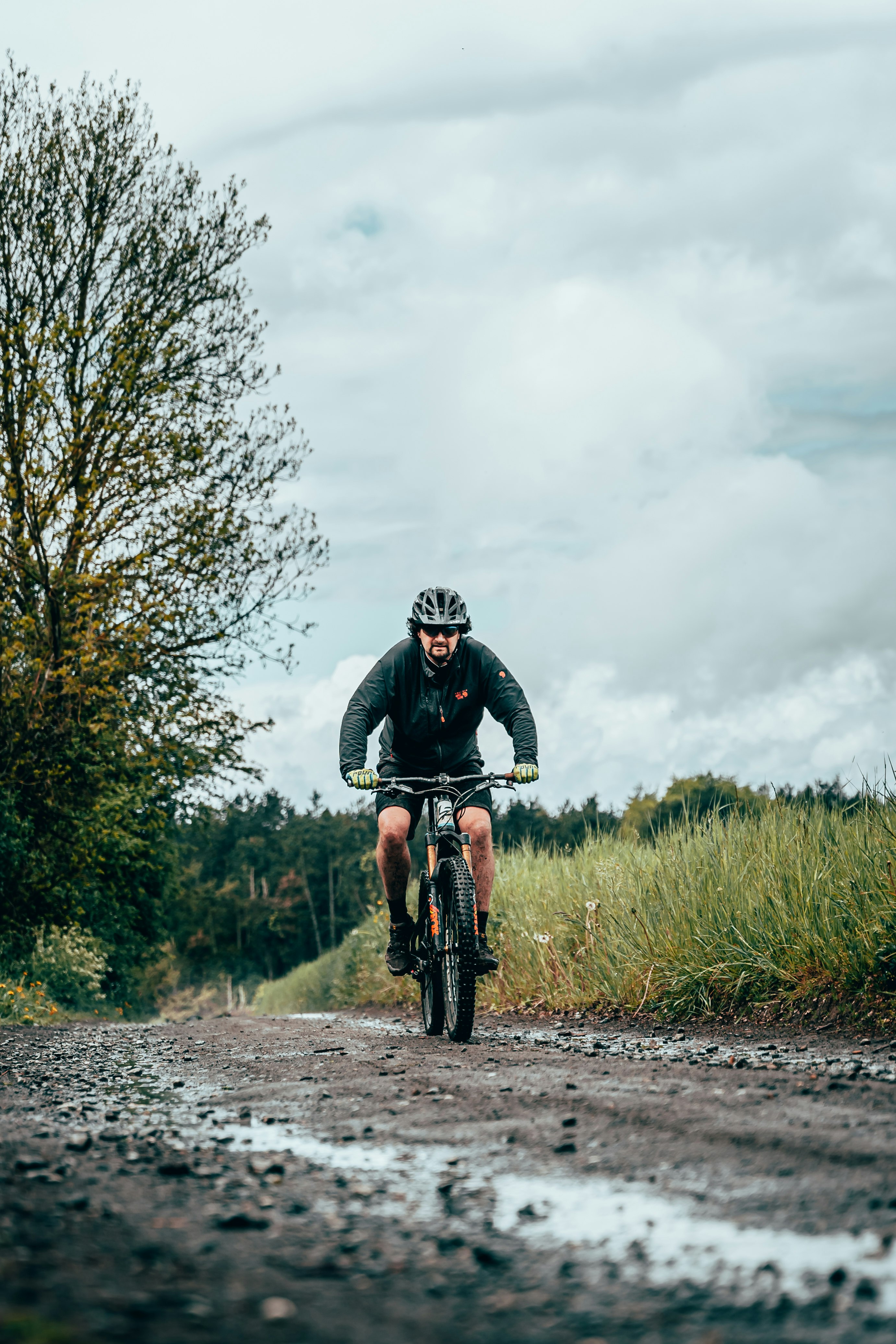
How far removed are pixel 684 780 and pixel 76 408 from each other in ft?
37.8

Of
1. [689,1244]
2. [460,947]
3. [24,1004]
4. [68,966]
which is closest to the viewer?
[689,1244]

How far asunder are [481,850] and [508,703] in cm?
99

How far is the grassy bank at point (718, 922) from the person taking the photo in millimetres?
6293

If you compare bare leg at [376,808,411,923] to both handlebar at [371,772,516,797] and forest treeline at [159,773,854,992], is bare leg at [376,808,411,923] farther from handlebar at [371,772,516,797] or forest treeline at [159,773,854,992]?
forest treeline at [159,773,854,992]

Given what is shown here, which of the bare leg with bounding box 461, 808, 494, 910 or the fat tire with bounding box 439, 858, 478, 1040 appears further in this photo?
the bare leg with bounding box 461, 808, 494, 910

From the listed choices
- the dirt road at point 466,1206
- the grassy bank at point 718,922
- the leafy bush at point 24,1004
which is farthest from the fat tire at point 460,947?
the leafy bush at point 24,1004

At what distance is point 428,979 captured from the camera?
7.13 m

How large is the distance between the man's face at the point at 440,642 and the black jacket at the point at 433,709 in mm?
94

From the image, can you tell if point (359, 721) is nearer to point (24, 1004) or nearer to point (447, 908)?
point (447, 908)

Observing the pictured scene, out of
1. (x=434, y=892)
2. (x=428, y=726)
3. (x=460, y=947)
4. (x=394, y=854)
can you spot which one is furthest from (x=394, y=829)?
(x=460, y=947)

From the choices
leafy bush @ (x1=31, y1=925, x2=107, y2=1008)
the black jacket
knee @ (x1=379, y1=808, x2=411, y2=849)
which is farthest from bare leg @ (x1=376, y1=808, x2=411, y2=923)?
leafy bush @ (x1=31, y1=925, x2=107, y2=1008)

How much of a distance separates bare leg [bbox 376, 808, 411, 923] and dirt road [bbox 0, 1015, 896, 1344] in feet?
6.35

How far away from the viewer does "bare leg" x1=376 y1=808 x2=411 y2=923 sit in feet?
22.9

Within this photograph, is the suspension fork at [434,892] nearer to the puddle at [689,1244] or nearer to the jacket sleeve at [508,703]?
the jacket sleeve at [508,703]
